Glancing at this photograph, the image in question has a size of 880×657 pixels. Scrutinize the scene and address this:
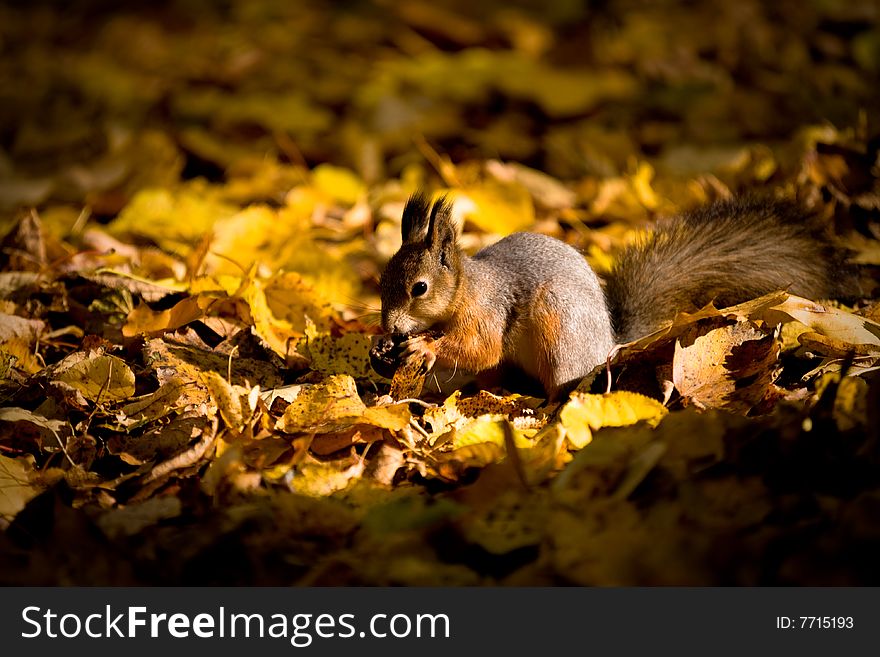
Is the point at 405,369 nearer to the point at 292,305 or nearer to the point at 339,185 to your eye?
the point at 292,305

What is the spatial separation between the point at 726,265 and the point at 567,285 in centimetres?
37

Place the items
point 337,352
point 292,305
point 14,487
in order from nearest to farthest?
point 14,487 → point 337,352 → point 292,305

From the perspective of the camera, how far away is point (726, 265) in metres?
2.02

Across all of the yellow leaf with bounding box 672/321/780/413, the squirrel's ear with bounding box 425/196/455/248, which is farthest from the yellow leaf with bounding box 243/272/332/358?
the yellow leaf with bounding box 672/321/780/413

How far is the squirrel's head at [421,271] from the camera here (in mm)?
1924

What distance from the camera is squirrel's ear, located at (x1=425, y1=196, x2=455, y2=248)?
1.90 metres

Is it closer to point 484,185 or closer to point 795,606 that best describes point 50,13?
point 484,185

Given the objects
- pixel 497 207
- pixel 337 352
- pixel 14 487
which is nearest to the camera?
pixel 14 487

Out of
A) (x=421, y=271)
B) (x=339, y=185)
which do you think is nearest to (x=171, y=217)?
(x=339, y=185)

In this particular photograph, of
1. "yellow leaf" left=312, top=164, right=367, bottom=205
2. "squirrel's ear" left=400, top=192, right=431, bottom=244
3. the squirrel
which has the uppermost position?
"yellow leaf" left=312, top=164, right=367, bottom=205

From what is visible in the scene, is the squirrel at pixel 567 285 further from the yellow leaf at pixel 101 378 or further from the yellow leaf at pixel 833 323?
the yellow leaf at pixel 101 378

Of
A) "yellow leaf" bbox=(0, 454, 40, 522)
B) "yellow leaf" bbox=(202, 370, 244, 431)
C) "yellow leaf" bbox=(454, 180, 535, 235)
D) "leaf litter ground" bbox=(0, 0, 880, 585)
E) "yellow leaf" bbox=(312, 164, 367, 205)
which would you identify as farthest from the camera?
"yellow leaf" bbox=(312, 164, 367, 205)

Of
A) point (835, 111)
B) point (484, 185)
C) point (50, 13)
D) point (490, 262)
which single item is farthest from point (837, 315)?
point (50, 13)

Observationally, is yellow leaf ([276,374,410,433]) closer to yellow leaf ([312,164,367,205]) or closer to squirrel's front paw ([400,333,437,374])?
squirrel's front paw ([400,333,437,374])
